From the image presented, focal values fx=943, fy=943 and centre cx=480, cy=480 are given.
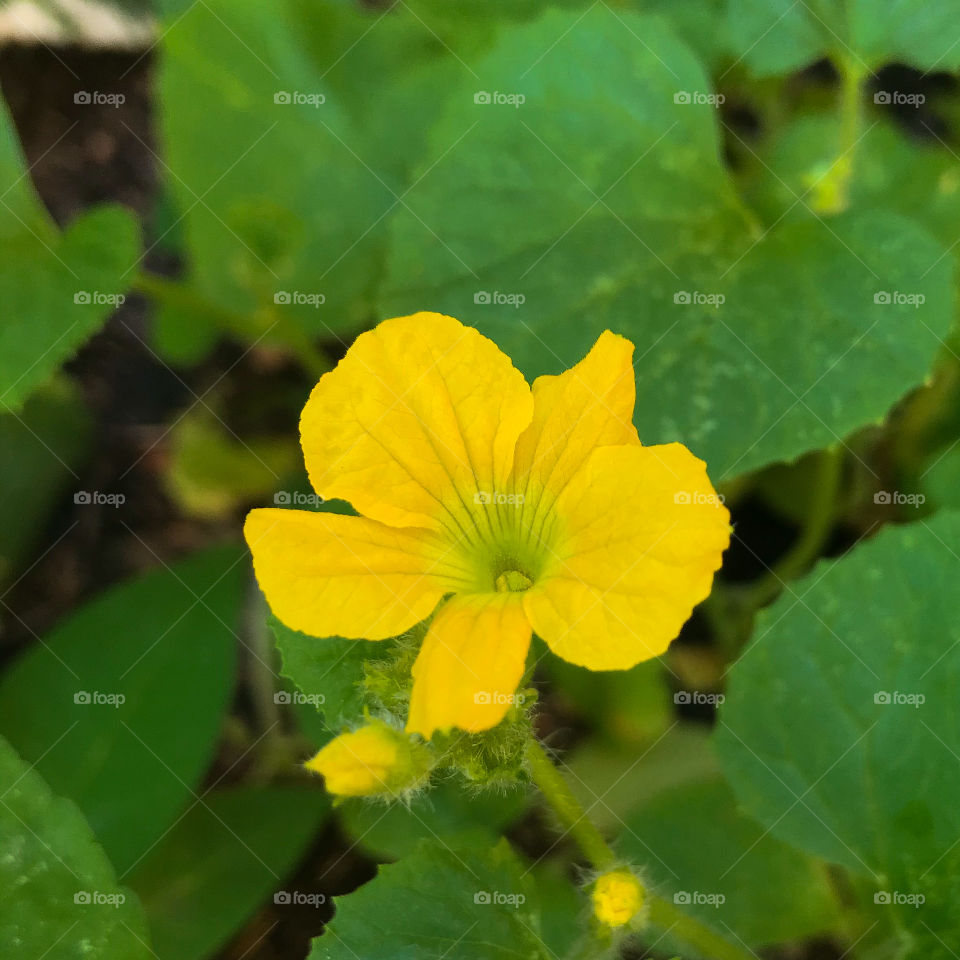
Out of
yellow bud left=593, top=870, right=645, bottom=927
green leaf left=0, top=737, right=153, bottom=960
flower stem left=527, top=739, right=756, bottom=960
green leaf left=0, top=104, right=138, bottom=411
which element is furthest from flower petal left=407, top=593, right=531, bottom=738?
green leaf left=0, top=104, right=138, bottom=411

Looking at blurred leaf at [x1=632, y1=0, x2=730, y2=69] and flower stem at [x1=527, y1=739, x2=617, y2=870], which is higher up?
blurred leaf at [x1=632, y1=0, x2=730, y2=69]

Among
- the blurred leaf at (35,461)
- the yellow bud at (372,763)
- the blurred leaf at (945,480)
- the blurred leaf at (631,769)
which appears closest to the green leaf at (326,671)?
the yellow bud at (372,763)

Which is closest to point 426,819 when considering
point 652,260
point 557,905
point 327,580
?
point 557,905

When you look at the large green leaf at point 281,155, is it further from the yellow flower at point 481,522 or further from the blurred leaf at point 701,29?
the yellow flower at point 481,522

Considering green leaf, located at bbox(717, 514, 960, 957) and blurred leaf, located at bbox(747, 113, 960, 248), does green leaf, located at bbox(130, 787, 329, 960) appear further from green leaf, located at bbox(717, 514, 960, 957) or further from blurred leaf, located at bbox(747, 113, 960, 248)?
blurred leaf, located at bbox(747, 113, 960, 248)

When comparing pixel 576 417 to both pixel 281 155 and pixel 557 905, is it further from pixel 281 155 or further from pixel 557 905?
pixel 281 155

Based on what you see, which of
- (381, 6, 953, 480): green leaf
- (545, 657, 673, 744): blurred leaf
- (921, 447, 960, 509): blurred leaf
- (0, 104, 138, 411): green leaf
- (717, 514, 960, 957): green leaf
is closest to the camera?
(717, 514, 960, 957): green leaf

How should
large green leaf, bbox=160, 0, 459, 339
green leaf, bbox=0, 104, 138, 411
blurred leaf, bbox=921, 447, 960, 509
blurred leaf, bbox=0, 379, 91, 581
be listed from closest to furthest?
green leaf, bbox=0, 104, 138, 411 < blurred leaf, bbox=921, 447, 960, 509 < large green leaf, bbox=160, 0, 459, 339 < blurred leaf, bbox=0, 379, 91, 581
